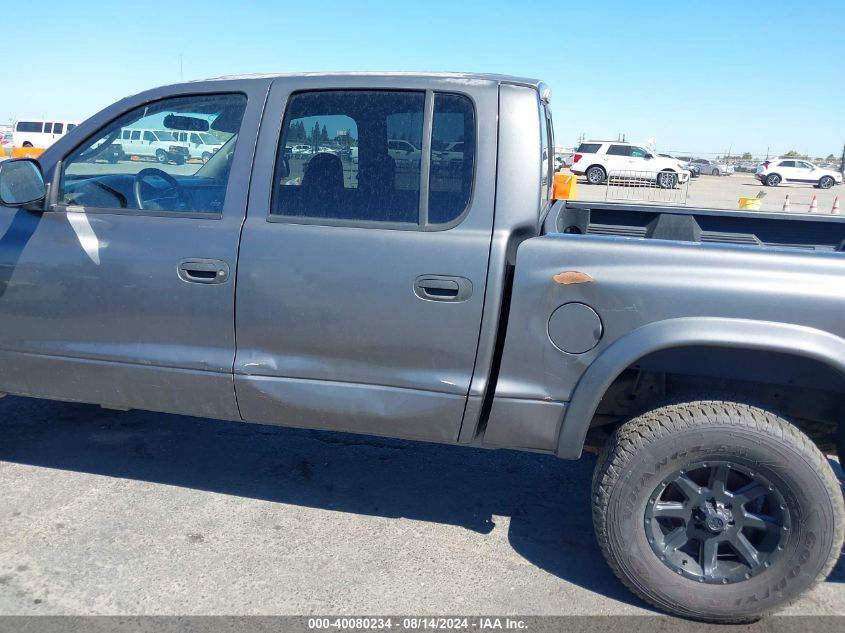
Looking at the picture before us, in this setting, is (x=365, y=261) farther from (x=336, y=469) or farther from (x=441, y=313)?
(x=336, y=469)

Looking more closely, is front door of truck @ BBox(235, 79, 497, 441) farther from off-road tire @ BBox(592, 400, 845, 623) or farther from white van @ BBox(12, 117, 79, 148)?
white van @ BBox(12, 117, 79, 148)

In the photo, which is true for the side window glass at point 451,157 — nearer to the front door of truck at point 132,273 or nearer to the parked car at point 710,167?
the front door of truck at point 132,273

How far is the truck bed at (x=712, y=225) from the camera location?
3.89 m

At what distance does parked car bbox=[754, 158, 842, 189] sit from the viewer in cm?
3825

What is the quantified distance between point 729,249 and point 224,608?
2.31 meters

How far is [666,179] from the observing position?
28.3 metres

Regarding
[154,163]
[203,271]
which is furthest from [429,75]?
[154,163]

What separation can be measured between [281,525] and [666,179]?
27975 millimetres

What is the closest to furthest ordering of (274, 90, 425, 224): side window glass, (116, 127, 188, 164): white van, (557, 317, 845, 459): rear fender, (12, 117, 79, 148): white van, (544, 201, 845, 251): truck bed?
(557, 317, 845, 459): rear fender → (274, 90, 425, 224): side window glass → (116, 127, 188, 164): white van → (544, 201, 845, 251): truck bed → (12, 117, 79, 148): white van

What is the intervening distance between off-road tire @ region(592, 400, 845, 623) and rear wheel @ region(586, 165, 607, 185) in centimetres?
2964

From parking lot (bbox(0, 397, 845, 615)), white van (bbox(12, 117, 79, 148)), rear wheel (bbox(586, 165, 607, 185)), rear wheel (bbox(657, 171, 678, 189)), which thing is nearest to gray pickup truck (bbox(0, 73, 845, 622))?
parking lot (bbox(0, 397, 845, 615))

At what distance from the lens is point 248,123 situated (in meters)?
2.94

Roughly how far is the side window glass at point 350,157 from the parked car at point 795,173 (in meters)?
41.2

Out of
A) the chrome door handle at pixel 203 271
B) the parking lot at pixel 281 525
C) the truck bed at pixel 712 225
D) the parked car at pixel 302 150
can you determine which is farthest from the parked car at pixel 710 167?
the chrome door handle at pixel 203 271
